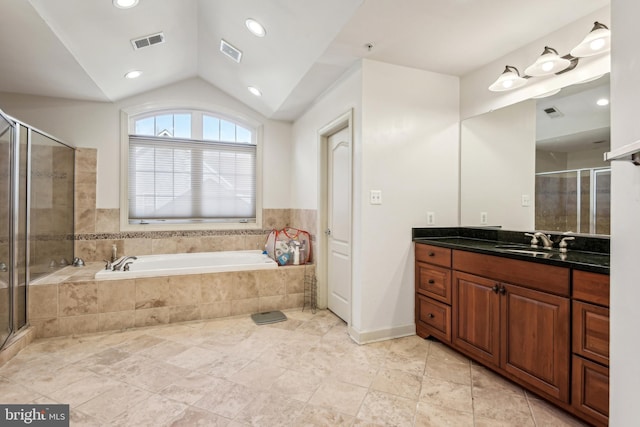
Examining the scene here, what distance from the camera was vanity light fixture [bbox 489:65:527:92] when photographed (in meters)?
2.33

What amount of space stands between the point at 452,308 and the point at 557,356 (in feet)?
2.46

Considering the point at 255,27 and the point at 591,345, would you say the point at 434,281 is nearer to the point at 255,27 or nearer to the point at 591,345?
the point at 591,345

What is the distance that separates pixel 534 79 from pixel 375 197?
1.46 meters

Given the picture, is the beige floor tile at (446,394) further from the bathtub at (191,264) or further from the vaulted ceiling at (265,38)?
the vaulted ceiling at (265,38)

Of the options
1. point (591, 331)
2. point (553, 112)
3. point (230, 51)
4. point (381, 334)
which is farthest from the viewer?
point (230, 51)

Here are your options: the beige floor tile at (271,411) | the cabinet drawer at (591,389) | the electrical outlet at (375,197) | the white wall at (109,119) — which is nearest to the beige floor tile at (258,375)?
the beige floor tile at (271,411)

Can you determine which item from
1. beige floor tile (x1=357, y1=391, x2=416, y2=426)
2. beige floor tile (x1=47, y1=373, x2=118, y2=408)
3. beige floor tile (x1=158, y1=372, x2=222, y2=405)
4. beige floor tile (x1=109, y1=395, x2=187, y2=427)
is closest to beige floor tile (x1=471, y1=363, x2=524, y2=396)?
beige floor tile (x1=357, y1=391, x2=416, y2=426)

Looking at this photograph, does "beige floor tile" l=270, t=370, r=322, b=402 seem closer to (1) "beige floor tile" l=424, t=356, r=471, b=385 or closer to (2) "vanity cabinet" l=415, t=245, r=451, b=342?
(1) "beige floor tile" l=424, t=356, r=471, b=385

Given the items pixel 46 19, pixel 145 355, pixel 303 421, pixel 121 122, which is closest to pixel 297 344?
pixel 303 421

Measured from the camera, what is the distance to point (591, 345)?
1536 mm

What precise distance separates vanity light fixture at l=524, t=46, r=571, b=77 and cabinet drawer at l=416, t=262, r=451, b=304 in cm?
153

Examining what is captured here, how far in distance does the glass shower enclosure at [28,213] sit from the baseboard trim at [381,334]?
263cm

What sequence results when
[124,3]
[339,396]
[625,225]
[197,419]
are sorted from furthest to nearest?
[124,3], [339,396], [197,419], [625,225]

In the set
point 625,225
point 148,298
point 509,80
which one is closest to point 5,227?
point 148,298
